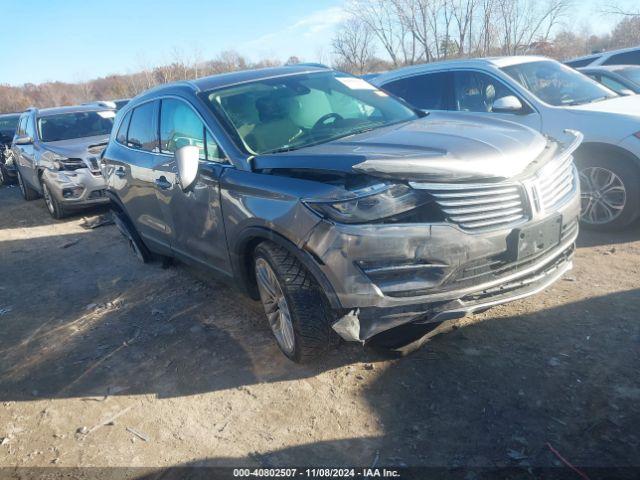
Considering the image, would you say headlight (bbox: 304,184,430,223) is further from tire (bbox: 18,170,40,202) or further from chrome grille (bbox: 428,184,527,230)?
tire (bbox: 18,170,40,202)

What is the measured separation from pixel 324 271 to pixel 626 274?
2692 millimetres

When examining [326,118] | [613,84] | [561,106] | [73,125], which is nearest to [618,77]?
[613,84]

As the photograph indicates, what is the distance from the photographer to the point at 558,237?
9.95 feet

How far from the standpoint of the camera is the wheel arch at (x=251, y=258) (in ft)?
9.05

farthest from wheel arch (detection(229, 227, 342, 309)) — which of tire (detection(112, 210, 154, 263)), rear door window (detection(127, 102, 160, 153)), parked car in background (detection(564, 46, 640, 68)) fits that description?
parked car in background (detection(564, 46, 640, 68))

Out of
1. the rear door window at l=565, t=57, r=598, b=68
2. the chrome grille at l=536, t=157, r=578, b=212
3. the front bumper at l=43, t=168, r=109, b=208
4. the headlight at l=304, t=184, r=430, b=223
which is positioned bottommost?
the front bumper at l=43, t=168, r=109, b=208

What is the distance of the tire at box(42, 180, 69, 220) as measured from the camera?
8.31 metres

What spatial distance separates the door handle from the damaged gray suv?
64mm

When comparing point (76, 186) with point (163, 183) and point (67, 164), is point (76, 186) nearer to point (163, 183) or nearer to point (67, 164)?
point (67, 164)

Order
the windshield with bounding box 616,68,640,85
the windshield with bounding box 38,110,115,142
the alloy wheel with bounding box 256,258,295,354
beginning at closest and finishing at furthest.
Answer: the alloy wheel with bounding box 256,258,295,354 → the windshield with bounding box 616,68,640,85 → the windshield with bounding box 38,110,115,142

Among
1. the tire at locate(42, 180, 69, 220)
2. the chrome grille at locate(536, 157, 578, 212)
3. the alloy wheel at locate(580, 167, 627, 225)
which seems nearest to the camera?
the chrome grille at locate(536, 157, 578, 212)

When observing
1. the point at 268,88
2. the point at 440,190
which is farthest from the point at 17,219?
the point at 440,190

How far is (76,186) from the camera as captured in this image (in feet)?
26.6

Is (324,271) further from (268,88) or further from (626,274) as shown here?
(626,274)
